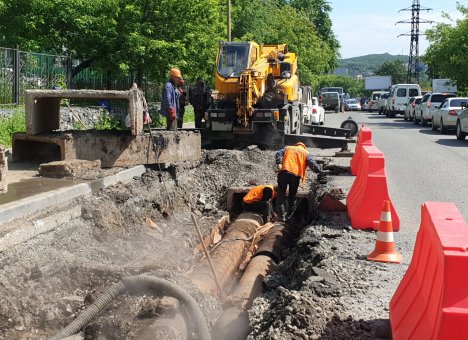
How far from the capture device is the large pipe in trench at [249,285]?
553cm

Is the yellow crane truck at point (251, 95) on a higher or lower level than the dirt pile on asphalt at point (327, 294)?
higher

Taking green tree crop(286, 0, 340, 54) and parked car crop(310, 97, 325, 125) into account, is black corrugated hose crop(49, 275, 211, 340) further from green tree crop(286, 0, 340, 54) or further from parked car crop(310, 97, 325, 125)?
green tree crop(286, 0, 340, 54)

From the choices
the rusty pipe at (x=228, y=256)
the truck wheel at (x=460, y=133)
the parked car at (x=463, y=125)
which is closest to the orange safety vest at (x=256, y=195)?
the rusty pipe at (x=228, y=256)

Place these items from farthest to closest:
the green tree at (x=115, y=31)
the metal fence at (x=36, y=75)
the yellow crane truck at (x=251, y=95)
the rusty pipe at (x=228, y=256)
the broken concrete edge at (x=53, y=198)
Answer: the green tree at (x=115, y=31), the yellow crane truck at (x=251, y=95), the metal fence at (x=36, y=75), the rusty pipe at (x=228, y=256), the broken concrete edge at (x=53, y=198)

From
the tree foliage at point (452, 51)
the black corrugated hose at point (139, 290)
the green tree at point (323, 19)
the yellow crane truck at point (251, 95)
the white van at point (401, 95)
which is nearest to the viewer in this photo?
the black corrugated hose at point (139, 290)

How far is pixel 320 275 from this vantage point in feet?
19.4

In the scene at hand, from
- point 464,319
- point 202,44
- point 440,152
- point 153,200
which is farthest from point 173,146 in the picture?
point 202,44

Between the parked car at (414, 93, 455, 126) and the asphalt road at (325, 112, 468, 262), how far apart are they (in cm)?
770

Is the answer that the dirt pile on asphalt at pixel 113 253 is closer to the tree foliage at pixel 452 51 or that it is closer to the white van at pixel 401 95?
the tree foliage at pixel 452 51

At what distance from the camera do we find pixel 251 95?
17312 millimetres

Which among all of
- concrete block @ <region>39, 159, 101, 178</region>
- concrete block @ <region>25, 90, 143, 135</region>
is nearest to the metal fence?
concrete block @ <region>25, 90, 143, 135</region>

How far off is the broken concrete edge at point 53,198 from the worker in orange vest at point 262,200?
209 cm

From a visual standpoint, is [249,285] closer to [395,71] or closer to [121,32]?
[121,32]

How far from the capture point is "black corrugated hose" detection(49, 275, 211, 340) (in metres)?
5.02
